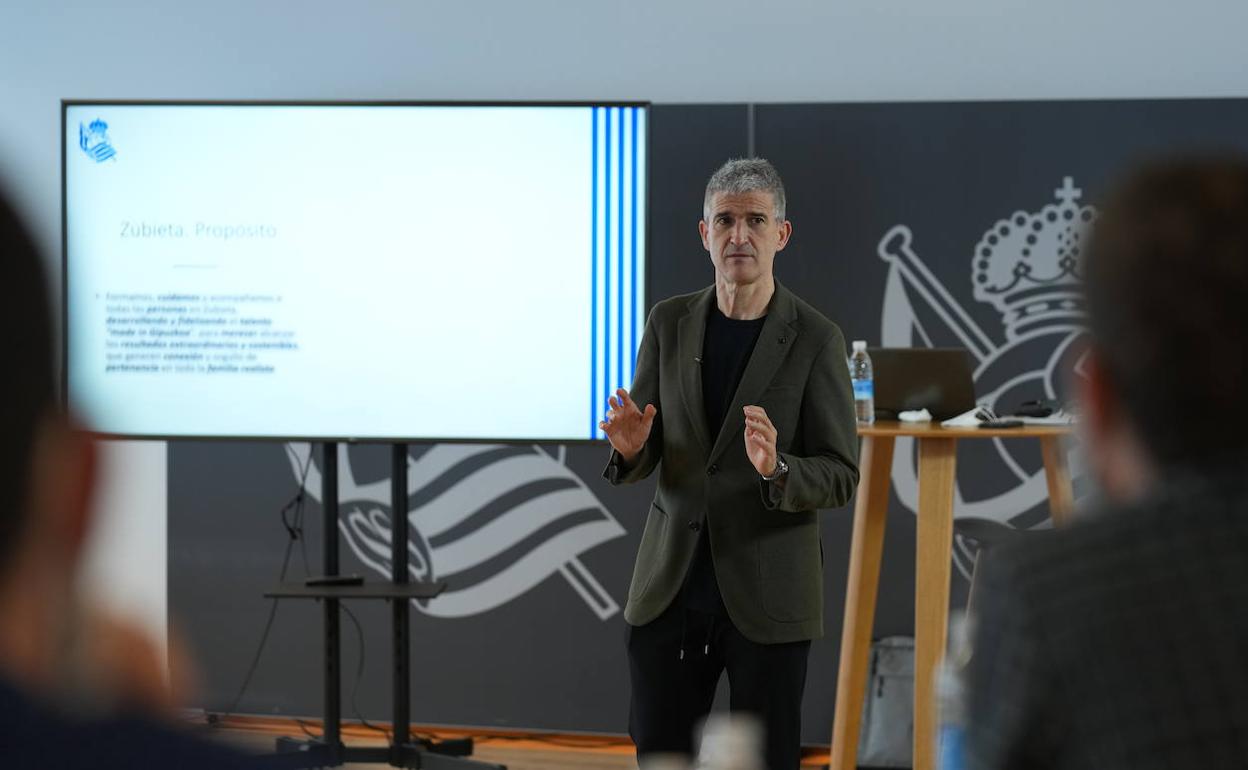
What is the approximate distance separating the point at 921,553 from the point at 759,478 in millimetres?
864

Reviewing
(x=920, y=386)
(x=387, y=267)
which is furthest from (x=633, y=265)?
(x=920, y=386)

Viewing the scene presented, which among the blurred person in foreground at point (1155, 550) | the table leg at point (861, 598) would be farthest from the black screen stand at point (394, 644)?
the blurred person in foreground at point (1155, 550)

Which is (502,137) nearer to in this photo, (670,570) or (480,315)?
(480,315)

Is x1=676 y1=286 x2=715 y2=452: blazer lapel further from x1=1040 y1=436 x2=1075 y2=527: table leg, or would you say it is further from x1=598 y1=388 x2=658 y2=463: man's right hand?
x1=1040 y1=436 x2=1075 y2=527: table leg

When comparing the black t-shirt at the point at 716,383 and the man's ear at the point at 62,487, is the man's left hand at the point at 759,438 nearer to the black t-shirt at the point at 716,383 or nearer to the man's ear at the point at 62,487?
the black t-shirt at the point at 716,383

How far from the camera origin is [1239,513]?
82 cm

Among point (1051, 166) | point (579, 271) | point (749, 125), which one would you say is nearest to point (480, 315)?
point (579, 271)

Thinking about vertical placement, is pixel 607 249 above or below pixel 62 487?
above

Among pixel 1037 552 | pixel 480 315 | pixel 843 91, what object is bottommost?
pixel 1037 552

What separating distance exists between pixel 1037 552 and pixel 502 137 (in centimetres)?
328

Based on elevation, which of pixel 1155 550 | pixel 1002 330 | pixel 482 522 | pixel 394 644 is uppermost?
pixel 1002 330

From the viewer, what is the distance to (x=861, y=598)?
3512 millimetres

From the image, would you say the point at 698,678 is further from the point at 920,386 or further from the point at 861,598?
the point at 920,386

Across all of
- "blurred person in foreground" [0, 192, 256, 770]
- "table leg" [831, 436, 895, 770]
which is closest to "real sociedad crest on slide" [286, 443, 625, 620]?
"table leg" [831, 436, 895, 770]
